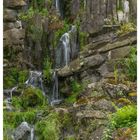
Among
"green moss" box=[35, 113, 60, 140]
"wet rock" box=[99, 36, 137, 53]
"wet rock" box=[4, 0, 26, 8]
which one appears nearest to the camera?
"green moss" box=[35, 113, 60, 140]

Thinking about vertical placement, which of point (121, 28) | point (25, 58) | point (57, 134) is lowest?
point (57, 134)

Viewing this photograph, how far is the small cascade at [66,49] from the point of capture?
1852cm

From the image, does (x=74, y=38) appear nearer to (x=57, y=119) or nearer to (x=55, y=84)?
(x=55, y=84)

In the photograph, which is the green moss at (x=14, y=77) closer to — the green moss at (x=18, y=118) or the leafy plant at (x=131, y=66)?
the green moss at (x=18, y=118)

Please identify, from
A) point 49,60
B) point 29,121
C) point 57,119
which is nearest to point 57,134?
point 57,119

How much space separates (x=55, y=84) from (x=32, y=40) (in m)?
3.00

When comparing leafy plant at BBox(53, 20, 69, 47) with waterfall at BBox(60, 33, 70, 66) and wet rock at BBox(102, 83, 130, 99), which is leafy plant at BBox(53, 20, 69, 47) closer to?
waterfall at BBox(60, 33, 70, 66)

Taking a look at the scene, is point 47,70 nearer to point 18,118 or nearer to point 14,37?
point 14,37

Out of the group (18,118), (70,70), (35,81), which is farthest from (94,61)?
(18,118)

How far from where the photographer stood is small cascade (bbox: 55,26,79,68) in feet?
60.7

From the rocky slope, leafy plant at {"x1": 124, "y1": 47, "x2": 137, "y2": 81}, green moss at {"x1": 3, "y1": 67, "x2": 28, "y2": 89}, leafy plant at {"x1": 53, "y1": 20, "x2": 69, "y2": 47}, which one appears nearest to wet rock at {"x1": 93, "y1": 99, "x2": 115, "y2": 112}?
the rocky slope

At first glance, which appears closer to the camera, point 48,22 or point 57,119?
point 57,119

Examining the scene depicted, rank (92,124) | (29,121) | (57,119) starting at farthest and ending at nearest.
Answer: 1. (29,121)
2. (57,119)
3. (92,124)

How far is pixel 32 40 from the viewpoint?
61.9 ft
